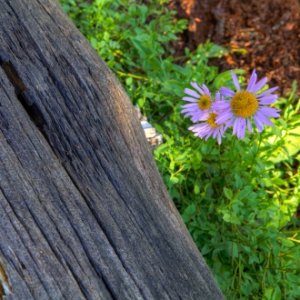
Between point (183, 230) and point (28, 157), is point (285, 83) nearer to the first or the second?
point (183, 230)

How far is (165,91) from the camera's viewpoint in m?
2.71

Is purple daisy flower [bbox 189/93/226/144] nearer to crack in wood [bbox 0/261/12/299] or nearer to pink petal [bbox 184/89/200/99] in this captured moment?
pink petal [bbox 184/89/200/99]

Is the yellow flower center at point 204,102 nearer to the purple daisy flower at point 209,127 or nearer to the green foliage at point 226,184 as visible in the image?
the purple daisy flower at point 209,127

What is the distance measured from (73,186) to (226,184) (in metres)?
1.09

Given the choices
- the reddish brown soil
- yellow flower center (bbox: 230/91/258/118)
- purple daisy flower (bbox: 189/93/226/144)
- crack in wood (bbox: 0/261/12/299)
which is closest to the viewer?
crack in wood (bbox: 0/261/12/299)

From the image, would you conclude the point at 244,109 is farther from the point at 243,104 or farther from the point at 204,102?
the point at 204,102

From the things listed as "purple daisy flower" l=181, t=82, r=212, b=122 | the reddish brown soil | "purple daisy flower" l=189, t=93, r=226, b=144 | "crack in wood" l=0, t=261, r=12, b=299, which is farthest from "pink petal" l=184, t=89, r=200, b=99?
the reddish brown soil

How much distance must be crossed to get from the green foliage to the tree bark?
524 millimetres

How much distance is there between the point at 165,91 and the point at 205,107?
2.02 ft

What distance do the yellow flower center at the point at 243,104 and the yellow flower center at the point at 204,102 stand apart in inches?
7.6

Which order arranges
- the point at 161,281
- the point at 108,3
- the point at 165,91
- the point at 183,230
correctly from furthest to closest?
the point at 108,3 < the point at 165,91 < the point at 183,230 < the point at 161,281

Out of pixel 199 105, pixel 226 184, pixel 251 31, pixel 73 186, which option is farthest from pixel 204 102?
pixel 251 31

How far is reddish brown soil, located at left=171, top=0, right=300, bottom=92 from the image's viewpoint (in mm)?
3469

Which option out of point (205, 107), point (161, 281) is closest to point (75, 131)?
point (161, 281)
